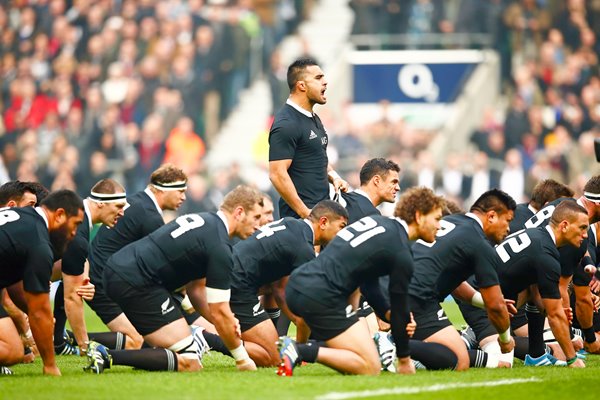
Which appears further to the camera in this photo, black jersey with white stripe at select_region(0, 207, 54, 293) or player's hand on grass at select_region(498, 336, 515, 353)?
player's hand on grass at select_region(498, 336, 515, 353)

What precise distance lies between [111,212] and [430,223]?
2801mm

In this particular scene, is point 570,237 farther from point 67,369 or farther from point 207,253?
point 67,369

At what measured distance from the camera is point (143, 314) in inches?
378

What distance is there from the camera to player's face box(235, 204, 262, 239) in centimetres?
952

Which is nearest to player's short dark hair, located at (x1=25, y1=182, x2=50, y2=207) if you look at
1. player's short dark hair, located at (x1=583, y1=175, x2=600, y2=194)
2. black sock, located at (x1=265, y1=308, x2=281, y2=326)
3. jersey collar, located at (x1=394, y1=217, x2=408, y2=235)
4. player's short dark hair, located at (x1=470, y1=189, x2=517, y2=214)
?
black sock, located at (x1=265, y1=308, x2=281, y2=326)

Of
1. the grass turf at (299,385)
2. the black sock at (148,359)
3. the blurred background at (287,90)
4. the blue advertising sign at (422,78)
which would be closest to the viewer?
the grass turf at (299,385)

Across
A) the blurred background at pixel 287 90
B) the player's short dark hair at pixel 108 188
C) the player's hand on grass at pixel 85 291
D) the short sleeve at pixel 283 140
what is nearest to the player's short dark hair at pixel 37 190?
the player's short dark hair at pixel 108 188

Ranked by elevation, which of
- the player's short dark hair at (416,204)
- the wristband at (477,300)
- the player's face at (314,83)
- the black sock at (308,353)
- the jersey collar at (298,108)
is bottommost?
the wristband at (477,300)

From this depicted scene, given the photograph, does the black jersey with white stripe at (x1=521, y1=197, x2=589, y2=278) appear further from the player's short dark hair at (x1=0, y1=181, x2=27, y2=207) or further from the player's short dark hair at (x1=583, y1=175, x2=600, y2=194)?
the player's short dark hair at (x1=0, y1=181, x2=27, y2=207)

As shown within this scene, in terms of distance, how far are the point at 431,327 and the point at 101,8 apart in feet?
56.6

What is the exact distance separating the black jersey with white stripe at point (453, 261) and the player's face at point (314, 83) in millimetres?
1737

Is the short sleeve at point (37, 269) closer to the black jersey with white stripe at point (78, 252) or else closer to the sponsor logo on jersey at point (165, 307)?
the sponsor logo on jersey at point (165, 307)

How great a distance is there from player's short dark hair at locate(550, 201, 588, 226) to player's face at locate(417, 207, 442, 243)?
148 centimetres

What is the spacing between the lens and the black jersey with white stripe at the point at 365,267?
8750 mm
